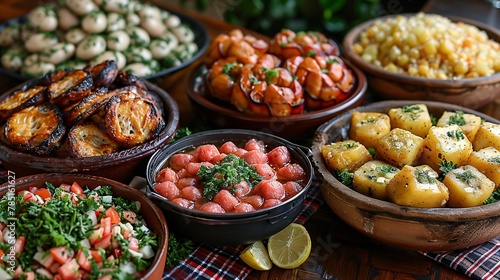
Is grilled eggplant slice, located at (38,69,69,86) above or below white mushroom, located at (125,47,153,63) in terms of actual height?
above

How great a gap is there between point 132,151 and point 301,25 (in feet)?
8.28

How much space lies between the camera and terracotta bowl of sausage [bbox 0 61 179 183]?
6.04 ft

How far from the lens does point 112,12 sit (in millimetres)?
2906

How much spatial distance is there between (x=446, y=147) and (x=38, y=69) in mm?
1943

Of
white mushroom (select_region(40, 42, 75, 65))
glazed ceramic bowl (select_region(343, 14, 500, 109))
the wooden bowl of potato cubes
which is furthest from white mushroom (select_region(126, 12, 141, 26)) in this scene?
the wooden bowl of potato cubes

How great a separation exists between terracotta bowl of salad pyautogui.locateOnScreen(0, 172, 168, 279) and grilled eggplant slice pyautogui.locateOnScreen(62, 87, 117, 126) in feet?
0.90

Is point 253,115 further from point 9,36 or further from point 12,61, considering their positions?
point 9,36

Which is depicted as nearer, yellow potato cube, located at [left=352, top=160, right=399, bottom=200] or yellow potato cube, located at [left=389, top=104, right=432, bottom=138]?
yellow potato cube, located at [left=352, top=160, right=399, bottom=200]

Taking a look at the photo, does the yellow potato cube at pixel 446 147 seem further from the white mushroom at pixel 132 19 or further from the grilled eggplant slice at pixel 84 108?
the white mushroom at pixel 132 19

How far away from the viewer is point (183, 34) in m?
3.00

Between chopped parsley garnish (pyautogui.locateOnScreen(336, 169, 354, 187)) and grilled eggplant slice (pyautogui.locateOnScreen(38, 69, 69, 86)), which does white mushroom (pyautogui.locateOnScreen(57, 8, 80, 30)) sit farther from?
chopped parsley garnish (pyautogui.locateOnScreen(336, 169, 354, 187))

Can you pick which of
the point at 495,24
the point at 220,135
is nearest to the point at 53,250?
the point at 220,135

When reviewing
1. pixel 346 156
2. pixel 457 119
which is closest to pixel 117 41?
pixel 346 156

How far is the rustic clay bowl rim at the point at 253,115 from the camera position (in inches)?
85.4
